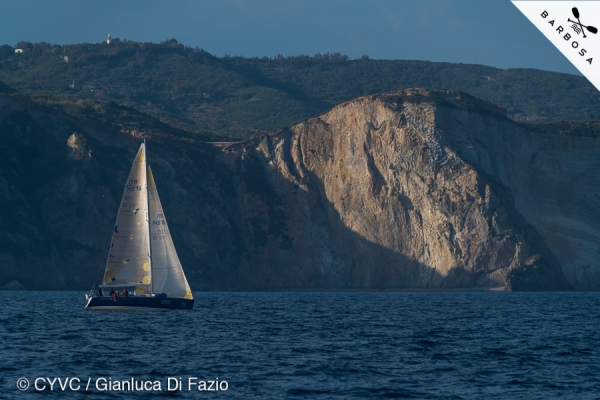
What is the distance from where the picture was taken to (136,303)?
53875 millimetres

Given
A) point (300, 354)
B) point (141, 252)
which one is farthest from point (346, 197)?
point (300, 354)

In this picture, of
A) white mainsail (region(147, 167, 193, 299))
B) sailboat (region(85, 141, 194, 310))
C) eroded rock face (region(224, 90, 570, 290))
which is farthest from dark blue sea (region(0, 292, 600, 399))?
eroded rock face (region(224, 90, 570, 290))

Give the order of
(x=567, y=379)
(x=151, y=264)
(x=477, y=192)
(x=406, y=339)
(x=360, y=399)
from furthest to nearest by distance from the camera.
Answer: (x=477, y=192)
(x=151, y=264)
(x=406, y=339)
(x=567, y=379)
(x=360, y=399)

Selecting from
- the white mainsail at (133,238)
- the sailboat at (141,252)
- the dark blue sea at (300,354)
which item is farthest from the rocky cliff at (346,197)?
the white mainsail at (133,238)

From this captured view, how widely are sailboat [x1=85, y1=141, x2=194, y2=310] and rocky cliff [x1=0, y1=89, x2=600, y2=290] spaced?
47.0 m

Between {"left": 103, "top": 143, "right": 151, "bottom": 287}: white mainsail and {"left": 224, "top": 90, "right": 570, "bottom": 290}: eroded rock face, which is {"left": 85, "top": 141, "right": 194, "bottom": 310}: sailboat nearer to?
{"left": 103, "top": 143, "right": 151, "bottom": 287}: white mainsail

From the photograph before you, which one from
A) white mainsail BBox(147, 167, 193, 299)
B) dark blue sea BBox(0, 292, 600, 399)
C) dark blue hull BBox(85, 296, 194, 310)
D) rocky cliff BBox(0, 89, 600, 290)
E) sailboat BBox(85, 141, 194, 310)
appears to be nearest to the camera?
dark blue sea BBox(0, 292, 600, 399)

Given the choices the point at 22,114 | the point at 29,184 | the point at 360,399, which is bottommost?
the point at 360,399

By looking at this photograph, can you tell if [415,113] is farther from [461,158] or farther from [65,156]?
[65,156]

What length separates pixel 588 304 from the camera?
7569cm

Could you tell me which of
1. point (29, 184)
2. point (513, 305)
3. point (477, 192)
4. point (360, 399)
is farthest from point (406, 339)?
point (29, 184)

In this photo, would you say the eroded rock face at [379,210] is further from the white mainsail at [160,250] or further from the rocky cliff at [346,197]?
the white mainsail at [160,250]

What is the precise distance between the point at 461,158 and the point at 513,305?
4012 cm

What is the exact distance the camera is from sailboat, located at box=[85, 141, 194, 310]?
53.1 meters
